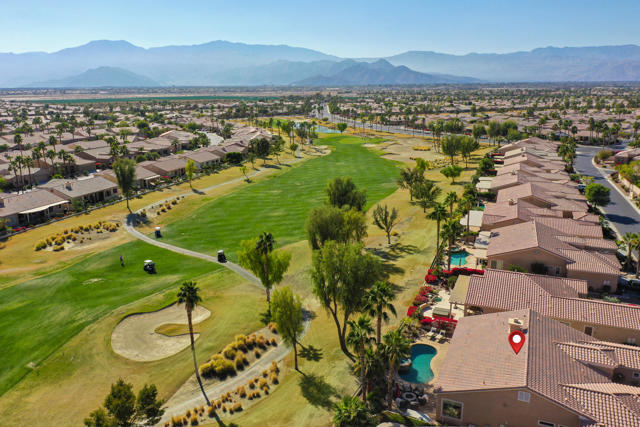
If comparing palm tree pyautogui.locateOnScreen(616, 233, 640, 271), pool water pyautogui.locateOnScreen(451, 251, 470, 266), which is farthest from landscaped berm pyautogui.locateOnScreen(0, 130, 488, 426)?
palm tree pyautogui.locateOnScreen(616, 233, 640, 271)

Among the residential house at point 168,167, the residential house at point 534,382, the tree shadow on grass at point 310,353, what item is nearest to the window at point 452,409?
the residential house at point 534,382

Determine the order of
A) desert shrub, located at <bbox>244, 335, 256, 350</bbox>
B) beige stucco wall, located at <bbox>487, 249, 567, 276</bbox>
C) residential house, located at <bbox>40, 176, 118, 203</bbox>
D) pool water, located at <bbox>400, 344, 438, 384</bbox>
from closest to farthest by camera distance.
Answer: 1. pool water, located at <bbox>400, 344, 438, 384</bbox>
2. desert shrub, located at <bbox>244, 335, 256, 350</bbox>
3. beige stucco wall, located at <bbox>487, 249, 567, 276</bbox>
4. residential house, located at <bbox>40, 176, 118, 203</bbox>

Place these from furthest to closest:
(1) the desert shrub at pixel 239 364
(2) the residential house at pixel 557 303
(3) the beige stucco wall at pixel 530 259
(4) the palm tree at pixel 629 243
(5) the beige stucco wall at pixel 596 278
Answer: (4) the palm tree at pixel 629 243 < (3) the beige stucco wall at pixel 530 259 < (5) the beige stucco wall at pixel 596 278 < (1) the desert shrub at pixel 239 364 < (2) the residential house at pixel 557 303

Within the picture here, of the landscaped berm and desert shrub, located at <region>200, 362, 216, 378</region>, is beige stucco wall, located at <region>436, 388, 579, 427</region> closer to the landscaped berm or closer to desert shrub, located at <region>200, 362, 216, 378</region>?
the landscaped berm

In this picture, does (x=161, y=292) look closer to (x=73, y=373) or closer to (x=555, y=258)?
(x=73, y=373)

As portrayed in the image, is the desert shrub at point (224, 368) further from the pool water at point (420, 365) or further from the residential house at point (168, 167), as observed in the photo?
Answer: the residential house at point (168, 167)

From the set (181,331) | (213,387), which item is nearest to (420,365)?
(213,387)
